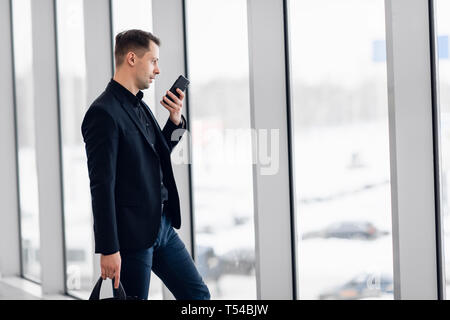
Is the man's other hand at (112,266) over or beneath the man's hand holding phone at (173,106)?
beneath

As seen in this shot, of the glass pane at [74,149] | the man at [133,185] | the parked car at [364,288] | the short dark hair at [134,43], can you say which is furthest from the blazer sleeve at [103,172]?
the glass pane at [74,149]

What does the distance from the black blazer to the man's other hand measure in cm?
2

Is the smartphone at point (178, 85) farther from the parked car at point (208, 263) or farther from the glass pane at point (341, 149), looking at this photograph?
the parked car at point (208, 263)

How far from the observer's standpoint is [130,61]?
6.59ft

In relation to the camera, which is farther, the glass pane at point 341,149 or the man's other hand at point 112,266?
the glass pane at point 341,149

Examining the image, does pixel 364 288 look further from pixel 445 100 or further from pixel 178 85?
pixel 178 85

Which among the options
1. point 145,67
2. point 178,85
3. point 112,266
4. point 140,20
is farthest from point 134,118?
point 140,20

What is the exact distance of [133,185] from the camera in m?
1.95

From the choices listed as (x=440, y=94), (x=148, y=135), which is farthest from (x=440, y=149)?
(x=148, y=135)

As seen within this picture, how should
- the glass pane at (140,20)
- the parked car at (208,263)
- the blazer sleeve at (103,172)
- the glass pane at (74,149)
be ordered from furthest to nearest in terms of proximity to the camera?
1. the glass pane at (74,149)
2. the glass pane at (140,20)
3. the parked car at (208,263)
4. the blazer sleeve at (103,172)

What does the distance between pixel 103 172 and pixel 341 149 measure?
1.09 meters

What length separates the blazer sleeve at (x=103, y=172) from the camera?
6.12 feet

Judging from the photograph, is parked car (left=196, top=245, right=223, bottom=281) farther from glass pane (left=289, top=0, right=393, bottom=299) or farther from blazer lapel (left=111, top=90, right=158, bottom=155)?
blazer lapel (left=111, top=90, right=158, bottom=155)

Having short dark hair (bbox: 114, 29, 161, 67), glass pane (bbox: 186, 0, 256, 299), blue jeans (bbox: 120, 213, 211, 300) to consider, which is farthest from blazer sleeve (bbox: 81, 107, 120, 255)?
glass pane (bbox: 186, 0, 256, 299)
